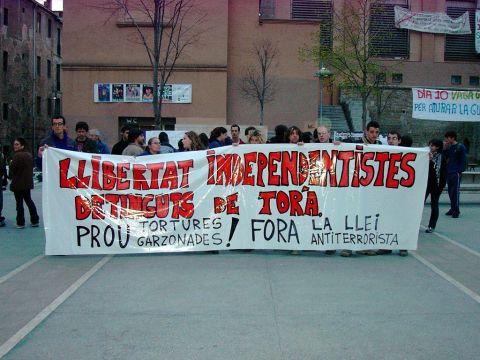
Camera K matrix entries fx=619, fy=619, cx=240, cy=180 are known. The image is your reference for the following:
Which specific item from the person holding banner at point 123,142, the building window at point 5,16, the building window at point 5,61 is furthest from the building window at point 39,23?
the person holding banner at point 123,142

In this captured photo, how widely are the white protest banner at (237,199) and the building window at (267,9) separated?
26183 millimetres

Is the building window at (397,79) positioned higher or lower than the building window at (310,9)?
lower

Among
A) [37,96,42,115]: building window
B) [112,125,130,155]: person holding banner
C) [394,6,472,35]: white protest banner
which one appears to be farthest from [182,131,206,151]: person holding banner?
[37,96,42,115]: building window

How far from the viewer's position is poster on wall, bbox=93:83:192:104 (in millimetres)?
30766

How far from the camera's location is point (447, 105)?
19844mm

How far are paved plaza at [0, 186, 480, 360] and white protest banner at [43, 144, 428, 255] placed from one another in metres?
0.25

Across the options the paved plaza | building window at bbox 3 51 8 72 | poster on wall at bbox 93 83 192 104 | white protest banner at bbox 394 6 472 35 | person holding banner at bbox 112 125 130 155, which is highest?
white protest banner at bbox 394 6 472 35

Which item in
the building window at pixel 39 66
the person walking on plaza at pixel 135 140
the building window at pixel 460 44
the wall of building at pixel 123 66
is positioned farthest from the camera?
the building window at pixel 39 66

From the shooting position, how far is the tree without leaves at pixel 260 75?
31.4 metres

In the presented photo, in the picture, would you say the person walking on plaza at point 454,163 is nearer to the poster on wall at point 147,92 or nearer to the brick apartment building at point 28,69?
the poster on wall at point 147,92

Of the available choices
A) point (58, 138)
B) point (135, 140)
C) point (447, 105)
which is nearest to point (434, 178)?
point (135, 140)

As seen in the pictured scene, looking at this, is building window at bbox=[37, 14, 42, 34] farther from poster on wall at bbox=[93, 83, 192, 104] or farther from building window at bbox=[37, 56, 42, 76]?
poster on wall at bbox=[93, 83, 192, 104]

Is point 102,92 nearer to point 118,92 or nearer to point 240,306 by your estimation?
point 118,92

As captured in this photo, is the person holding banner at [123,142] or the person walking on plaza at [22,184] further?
the person walking on plaza at [22,184]
